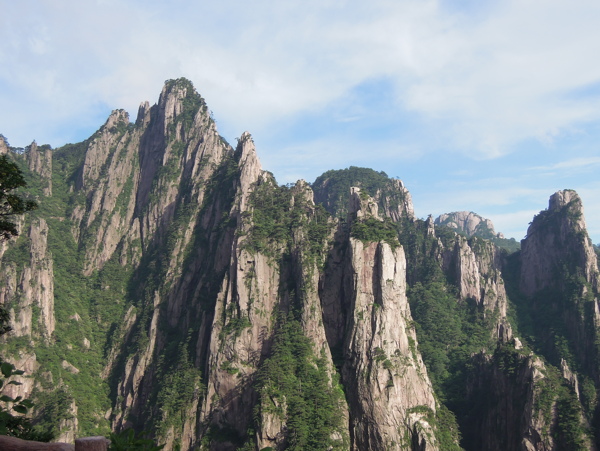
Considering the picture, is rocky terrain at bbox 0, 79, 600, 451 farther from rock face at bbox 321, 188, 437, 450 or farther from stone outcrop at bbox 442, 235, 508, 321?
stone outcrop at bbox 442, 235, 508, 321

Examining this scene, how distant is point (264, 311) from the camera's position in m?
77.8

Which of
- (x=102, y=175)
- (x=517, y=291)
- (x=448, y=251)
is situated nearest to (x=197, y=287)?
(x=102, y=175)

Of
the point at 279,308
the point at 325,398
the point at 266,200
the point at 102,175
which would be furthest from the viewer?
the point at 102,175

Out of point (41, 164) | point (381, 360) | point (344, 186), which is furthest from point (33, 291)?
point (344, 186)

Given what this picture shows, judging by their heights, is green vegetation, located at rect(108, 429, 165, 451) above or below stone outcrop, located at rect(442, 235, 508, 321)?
below

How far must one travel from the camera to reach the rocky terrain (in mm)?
66250

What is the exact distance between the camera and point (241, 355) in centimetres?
7356

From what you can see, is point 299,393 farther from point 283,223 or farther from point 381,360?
point 283,223

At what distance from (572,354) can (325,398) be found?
55.8m

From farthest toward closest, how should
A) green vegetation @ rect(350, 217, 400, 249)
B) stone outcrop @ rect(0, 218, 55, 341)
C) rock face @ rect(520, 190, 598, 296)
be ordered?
rock face @ rect(520, 190, 598, 296) → stone outcrop @ rect(0, 218, 55, 341) → green vegetation @ rect(350, 217, 400, 249)

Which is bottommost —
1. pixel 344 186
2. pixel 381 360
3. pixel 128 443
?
pixel 128 443

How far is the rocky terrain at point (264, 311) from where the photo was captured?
217ft

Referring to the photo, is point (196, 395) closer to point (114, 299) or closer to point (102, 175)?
point (114, 299)

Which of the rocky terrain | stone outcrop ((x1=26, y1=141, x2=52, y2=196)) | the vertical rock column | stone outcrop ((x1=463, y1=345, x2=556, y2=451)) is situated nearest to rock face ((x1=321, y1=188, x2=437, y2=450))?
the vertical rock column
